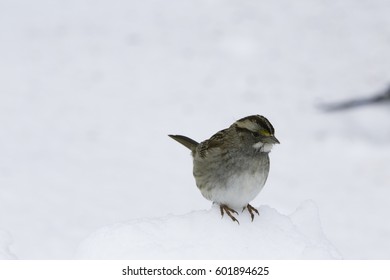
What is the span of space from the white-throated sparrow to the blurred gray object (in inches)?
260

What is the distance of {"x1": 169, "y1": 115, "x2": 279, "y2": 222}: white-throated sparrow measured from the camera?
4.68 meters

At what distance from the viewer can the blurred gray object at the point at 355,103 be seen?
37.0 ft

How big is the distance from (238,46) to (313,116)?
7.35 feet

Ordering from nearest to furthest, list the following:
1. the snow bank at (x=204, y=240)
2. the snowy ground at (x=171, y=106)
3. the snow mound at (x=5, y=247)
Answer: the snow bank at (x=204, y=240) → the snow mound at (x=5, y=247) → the snowy ground at (x=171, y=106)

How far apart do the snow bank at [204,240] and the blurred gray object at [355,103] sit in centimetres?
683

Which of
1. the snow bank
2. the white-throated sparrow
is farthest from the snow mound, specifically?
the white-throated sparrow

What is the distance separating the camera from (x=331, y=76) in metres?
12.2

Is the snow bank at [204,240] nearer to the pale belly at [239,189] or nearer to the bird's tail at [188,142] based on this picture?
the pale belly at [239,189]

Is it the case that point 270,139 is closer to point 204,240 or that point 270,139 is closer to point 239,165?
point 239,165

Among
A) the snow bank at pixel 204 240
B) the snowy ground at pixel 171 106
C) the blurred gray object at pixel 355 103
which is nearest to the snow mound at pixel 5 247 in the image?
the snow bank at pixel 204 240
